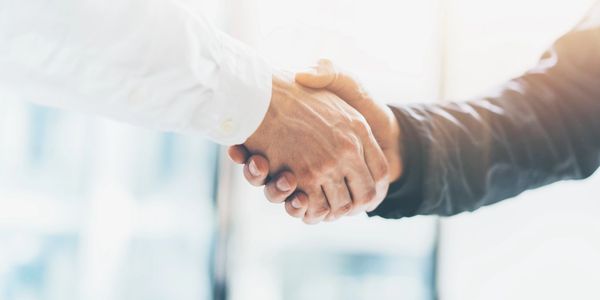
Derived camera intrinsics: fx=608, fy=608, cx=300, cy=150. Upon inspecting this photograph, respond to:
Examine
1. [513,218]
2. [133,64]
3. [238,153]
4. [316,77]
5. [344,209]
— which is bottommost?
[513,218]

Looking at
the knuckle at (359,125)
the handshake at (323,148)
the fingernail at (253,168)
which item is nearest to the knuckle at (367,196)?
the handshake at (323,148)

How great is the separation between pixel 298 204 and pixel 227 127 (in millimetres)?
Result: 238

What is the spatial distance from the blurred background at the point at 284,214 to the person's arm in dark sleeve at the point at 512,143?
0.95 m

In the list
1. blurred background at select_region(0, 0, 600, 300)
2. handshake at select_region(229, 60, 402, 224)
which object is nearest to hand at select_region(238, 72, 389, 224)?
handshake at select_region(229, 60, 402, 224)

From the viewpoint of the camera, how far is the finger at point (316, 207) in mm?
1102

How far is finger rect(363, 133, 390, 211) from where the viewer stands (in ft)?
3.59

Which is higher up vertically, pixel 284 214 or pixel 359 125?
pixel 359 125

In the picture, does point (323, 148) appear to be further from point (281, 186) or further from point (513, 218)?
point (513, 218)

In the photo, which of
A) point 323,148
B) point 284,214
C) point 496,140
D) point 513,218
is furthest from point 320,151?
point 513,218

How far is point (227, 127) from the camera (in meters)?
0.93

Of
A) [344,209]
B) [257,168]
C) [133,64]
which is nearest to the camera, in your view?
[133,64]

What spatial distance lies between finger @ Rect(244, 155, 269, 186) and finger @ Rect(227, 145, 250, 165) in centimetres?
1

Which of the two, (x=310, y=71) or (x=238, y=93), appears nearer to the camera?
(x=238, y=93)

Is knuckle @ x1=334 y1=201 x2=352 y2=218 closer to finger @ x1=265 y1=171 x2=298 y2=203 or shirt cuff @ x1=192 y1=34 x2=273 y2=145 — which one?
finger @ x1=265 y1=171 x2=298 y2=203
